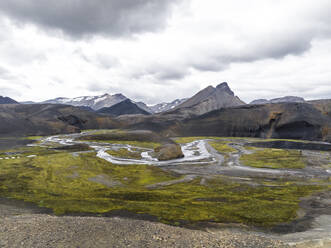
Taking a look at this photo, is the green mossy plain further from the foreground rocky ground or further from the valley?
the foreground rocky ground

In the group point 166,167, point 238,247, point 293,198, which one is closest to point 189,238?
point 238,247

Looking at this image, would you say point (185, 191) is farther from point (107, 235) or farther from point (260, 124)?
point (260, 124)

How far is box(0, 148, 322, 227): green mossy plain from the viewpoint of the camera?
1078 inches

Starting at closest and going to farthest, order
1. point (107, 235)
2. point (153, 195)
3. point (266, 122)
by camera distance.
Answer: point (107, 235)
point (153, 195)
point (266, 122)

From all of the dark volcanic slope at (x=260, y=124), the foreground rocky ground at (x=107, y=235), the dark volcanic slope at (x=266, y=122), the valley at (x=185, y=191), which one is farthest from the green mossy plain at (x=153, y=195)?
the dark volcanic slope at (x=266, y=122)

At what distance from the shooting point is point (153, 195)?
35.4 meters

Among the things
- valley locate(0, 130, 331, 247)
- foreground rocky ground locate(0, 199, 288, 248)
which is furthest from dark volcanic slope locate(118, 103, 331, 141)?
foreground rocky ground locate(0, 199, 288, 248)

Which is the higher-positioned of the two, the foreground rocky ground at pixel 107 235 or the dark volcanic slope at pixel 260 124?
the dark volcanic slope at pixel 260 124

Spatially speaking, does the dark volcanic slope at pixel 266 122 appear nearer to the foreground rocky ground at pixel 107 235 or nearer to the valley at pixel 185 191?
the valley at pixel 185 191

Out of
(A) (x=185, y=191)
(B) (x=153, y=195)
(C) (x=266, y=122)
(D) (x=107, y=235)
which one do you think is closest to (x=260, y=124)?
(C) (x=266, y=122)

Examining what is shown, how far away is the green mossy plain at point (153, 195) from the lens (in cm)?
2738

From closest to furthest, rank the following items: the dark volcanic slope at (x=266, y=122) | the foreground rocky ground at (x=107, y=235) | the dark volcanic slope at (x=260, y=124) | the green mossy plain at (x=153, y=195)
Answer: the foreground rocky ground at (x=107, y=235)
the green mossy plain at (x=153, y=195)
the dark volcanic slope at (x=266, y=122)
the dark volcanic slope at (x=260, y=124)

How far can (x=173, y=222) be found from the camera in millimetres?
24500

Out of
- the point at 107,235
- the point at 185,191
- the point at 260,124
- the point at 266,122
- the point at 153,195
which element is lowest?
the point at 185,191
